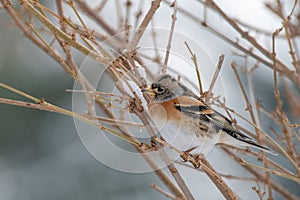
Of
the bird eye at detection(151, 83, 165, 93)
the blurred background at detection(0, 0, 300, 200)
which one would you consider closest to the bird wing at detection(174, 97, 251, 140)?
the bird eye at detection(151, 83, 165, 93)

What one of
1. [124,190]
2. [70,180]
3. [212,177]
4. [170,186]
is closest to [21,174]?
[70,180]

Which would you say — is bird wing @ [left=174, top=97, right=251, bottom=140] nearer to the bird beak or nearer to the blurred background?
the bird beak

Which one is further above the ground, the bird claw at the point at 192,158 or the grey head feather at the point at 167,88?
the grey head feather at the point at 167,88

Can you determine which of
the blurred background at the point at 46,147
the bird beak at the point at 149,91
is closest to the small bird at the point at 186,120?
the bird beak at the point at 149,91

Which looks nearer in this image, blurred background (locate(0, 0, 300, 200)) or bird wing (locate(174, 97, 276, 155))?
bird wing (locate(174, 97, 276, 155))

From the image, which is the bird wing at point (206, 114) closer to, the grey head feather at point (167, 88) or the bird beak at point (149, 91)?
the grey head feather at point (167, 88)

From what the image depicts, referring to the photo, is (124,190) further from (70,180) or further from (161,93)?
(161,93)

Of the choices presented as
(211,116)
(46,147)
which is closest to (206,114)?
(211,116)

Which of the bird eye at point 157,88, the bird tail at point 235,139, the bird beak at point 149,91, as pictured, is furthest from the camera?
the bird tail at point 235,139
